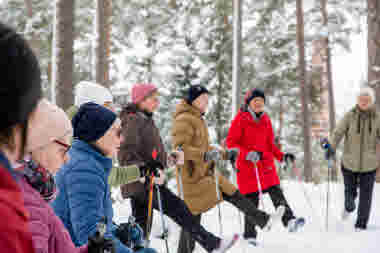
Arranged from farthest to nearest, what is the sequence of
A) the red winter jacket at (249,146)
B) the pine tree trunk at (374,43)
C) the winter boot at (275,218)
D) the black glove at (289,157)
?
1. the pine tree trunk at (374,43)
2. the black glove at (289,157)
3. the red winter jacket at (249,146)
4. the winter boot at (275,218)

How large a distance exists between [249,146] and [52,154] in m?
3.86

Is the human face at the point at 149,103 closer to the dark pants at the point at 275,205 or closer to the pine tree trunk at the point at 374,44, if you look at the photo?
the dark pants at the point at 275,205

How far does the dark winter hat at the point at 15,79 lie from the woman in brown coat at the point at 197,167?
3.48 m

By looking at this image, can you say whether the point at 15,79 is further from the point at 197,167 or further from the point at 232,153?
the point at 232,153

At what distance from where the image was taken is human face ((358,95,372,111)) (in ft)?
19.0

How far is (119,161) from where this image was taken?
13.0ft

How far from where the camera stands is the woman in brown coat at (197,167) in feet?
14.2

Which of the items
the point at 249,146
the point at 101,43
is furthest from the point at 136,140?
the point at 101,43

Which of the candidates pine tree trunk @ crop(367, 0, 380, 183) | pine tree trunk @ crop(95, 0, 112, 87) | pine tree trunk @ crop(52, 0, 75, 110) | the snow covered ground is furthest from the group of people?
pine tree trunk @ crop(95, 0, 112, 87)

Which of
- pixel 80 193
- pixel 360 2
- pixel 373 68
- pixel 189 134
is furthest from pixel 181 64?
pixel 80 193

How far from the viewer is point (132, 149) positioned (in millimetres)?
3832

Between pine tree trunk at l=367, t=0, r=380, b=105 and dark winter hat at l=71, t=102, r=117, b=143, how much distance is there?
27.5 feet

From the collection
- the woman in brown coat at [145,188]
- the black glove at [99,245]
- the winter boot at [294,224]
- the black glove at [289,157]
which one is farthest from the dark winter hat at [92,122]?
the black glove at [289,157]

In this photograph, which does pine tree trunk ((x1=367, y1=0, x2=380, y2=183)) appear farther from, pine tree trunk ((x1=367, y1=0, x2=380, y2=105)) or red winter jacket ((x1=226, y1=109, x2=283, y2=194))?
red winter jacket ((x1=226, y1=109, x2=283, y2=194))
